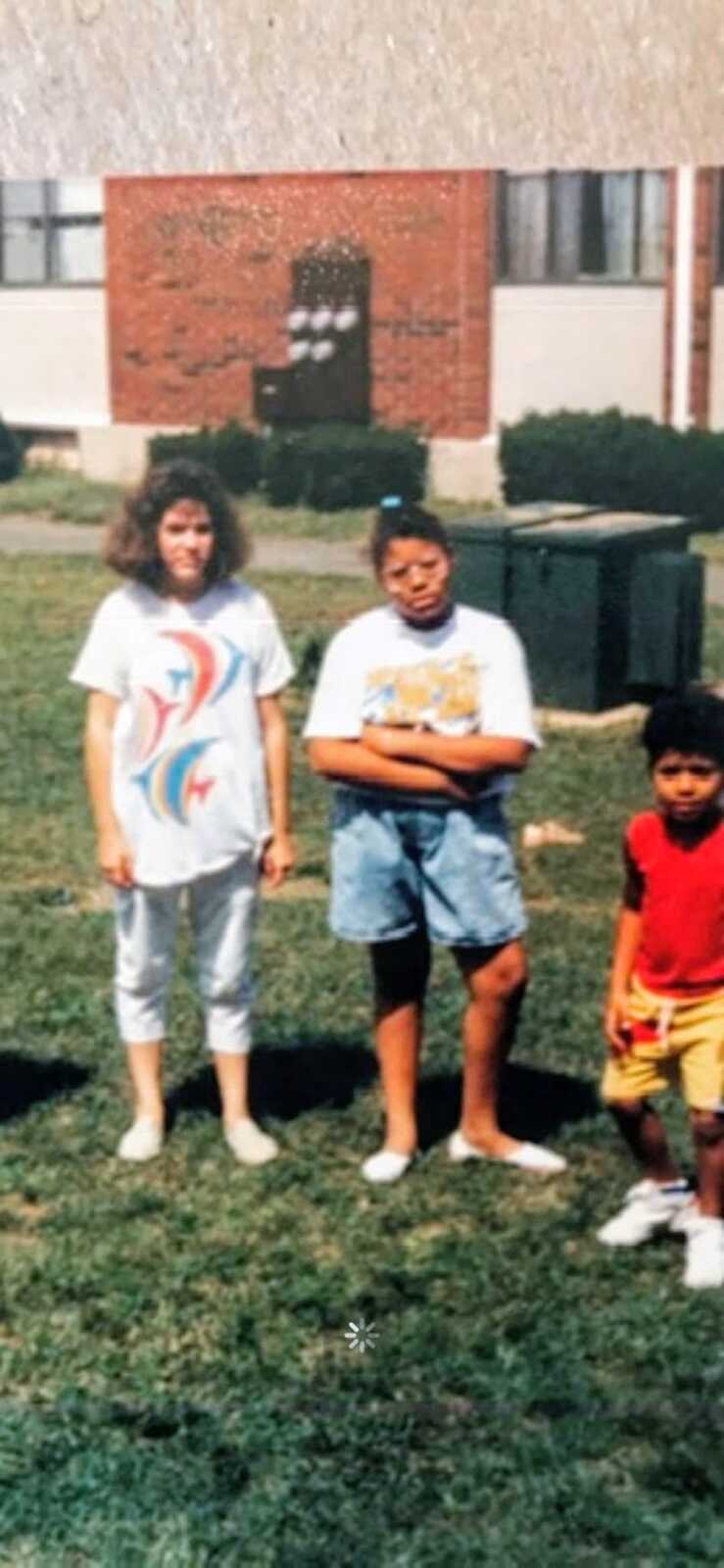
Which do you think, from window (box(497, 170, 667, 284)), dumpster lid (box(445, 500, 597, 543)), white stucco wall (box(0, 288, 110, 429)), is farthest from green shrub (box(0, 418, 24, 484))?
window (box(497, 170, 667, 284))

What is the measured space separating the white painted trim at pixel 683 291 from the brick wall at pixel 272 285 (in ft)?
5.58

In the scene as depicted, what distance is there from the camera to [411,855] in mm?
4480

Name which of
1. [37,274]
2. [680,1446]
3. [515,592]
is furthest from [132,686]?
[515,592]

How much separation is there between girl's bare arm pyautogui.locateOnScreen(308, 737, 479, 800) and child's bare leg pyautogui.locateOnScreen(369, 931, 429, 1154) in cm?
33

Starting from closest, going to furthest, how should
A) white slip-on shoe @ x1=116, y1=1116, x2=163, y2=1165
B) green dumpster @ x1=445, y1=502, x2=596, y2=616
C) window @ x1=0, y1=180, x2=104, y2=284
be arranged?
1. white slip-on shoe @ x1=116, y1=1116, x2=163, y2=1165
2. window @ x1=0, y1=180, x2=104, y2=284
3. green dumpster @ x1=445, y1=502, x2=596, y2=616

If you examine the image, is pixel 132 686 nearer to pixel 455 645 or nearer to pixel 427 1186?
pixel 455 645

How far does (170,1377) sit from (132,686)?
4.45ft

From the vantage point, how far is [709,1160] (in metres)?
4.16

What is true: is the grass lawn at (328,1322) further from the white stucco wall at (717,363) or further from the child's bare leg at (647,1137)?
the white stucco wall at (717,363)

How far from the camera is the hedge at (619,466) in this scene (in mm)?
8992

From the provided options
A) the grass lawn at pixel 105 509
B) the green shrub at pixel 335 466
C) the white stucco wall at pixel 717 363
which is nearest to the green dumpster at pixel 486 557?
the grass lawn at pixel 105 509

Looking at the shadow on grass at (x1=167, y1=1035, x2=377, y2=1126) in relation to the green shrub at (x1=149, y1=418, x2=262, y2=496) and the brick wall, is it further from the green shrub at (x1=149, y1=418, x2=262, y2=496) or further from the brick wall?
the green shrub at (x1=149, y1=418, x2=262, y2=496)

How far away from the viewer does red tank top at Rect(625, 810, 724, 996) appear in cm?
404

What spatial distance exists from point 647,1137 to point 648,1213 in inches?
5.8
